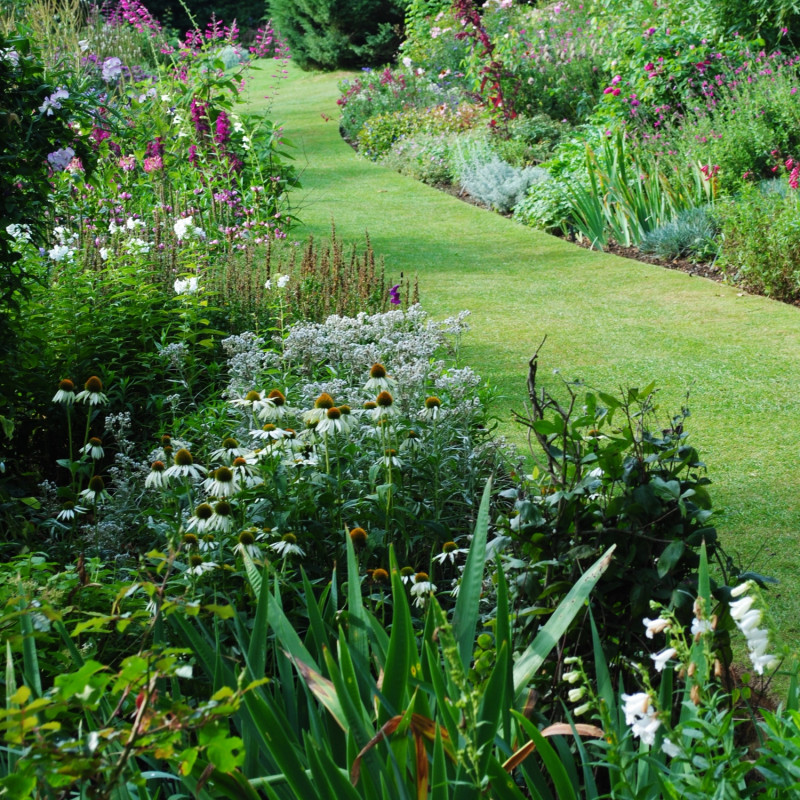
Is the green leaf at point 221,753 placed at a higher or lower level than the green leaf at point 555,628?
higher

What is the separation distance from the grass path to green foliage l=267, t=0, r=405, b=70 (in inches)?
576

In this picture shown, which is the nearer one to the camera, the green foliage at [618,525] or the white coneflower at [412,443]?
the green foliage at [618,525]

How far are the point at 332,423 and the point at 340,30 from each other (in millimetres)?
23761

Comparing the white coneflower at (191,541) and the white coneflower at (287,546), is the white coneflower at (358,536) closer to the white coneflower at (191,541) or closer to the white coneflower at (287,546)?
the white coneflower at (287,546)

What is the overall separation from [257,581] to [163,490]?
102cm

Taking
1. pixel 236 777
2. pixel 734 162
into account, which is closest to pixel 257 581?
pixel 236 777

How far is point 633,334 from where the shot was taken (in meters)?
6.52

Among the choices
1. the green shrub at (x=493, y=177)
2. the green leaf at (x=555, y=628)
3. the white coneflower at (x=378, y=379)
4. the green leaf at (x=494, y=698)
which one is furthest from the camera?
the green shrub at (x=493, y=177)

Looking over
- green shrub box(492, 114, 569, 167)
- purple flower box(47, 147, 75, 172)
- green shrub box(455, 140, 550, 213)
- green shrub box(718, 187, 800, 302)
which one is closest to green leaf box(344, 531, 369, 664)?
purple flower box(47, 147, 75, 172)

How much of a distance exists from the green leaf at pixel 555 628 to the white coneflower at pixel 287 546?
843 mm

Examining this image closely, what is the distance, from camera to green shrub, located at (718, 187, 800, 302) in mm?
6820

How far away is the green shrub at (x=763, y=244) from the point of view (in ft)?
22.4

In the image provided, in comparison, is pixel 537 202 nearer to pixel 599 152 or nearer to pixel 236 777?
pixel 599 152

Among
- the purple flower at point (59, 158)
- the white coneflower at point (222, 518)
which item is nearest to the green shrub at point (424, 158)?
the purple flower at point (59, 158)
